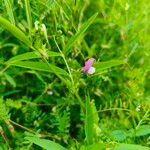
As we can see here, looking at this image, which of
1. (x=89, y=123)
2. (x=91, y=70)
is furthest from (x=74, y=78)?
(x=89, y=123)

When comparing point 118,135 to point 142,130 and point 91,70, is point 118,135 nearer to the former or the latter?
point 142,130

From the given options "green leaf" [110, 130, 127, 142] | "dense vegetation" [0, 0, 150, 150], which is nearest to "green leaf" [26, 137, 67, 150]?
"dense vegetation" [0, 0, 150, 150]

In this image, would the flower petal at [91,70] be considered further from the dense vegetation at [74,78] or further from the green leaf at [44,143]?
the green leaf at [44,143]

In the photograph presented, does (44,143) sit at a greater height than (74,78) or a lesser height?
lesser

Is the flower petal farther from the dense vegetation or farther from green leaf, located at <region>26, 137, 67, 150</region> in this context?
green leaf, located at <region>26, 137, 67, 150</region>

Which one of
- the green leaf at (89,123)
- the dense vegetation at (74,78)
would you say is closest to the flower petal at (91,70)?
the dense vegetation at (74,78)

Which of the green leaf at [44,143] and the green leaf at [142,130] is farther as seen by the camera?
the green leaf at [142,130]

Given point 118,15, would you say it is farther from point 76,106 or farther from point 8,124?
point 8,124

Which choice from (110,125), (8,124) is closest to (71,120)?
(110,125)
